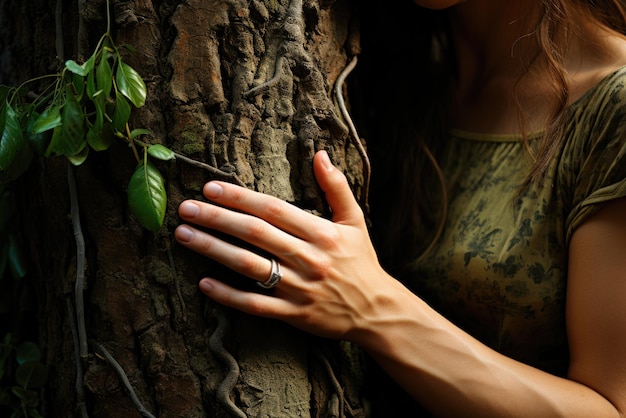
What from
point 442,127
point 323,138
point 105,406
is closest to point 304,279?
point 323,138

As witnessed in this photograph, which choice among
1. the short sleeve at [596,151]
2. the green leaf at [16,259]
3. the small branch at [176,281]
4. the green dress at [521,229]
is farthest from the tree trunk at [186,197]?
the short sleeve at [596,151]

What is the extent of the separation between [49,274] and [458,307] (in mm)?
915

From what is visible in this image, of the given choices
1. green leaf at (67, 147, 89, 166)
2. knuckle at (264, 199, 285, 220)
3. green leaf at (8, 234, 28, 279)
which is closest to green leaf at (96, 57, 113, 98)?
green leaf at (67, 147, 89, 166)

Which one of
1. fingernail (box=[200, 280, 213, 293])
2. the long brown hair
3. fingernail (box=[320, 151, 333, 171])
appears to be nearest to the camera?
fingernail (box=[200, 280, 213, 293])

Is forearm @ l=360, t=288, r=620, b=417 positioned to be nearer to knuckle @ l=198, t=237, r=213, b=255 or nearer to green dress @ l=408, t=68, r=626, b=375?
green dress @ l=408, t=68, r=626, b=375

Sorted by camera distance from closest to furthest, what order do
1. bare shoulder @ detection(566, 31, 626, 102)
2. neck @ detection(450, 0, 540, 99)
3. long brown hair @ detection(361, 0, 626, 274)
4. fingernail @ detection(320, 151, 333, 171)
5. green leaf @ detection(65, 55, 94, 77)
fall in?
green leaf @ detection(65, 55, 94, 77)
fingernail @ detection(320, 151, 333, 171)
bare shoulder @ detection(566, 31, 626, 102)
neck @ detection(450, 0, 540, 99)
long brown hair @ detection(361, 0, 626, 274)

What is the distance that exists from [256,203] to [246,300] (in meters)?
0.17

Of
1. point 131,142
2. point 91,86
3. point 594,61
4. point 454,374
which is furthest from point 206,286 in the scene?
point 594,61

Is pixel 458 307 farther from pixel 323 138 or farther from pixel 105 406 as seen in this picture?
pixel 105 406

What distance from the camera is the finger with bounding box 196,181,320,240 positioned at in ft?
3.49

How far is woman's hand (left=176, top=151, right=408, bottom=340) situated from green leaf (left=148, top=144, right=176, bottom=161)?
84mm

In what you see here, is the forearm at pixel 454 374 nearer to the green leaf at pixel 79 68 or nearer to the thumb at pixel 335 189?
the thumb at pixel 335 189

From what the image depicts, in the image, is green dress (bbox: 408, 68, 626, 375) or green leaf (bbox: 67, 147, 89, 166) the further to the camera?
green dress (bbox: 408, 68, 626, 375)

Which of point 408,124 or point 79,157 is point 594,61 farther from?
point 79,157
